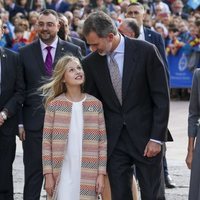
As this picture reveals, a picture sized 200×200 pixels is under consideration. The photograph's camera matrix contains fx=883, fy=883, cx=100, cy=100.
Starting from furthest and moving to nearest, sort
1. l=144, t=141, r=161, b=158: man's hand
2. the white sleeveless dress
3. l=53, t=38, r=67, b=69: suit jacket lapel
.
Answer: l=53, t=38, r=67, b=69: suit jacket lapel
the white sleeveless dress
l=144, t=141, r=161, b=158: man's hand

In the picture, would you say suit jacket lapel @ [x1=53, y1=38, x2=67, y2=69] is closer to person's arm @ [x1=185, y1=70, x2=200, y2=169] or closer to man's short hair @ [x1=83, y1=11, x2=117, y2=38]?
man's short hair @ [x1=83, y1=11, x2=117, y2=38]

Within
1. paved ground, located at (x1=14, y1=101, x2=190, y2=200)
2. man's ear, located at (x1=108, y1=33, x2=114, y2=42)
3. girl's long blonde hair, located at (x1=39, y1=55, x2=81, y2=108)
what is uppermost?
man's ear, located at (x1=108, y1=33, x2=114, y2=42)

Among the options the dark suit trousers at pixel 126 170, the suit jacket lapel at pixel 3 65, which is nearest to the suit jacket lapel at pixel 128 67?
the dark suit trousers at pixel 126 170

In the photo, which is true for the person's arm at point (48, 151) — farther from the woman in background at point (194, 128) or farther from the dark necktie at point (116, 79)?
the woman in background at point (194, 128)

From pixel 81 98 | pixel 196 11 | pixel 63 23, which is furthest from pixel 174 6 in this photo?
pixel 81 98

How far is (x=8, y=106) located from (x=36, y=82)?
39 centimetres

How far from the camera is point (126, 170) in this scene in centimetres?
739

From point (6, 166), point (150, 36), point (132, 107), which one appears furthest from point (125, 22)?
point (132, 107)

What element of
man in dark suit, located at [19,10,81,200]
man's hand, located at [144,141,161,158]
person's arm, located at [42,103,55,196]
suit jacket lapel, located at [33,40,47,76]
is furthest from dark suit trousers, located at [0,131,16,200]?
man's hand, located at [144,141,161,158]

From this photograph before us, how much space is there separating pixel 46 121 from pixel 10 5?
14708 mm

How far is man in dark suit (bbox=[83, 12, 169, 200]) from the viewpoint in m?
7.25

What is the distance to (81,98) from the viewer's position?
7.39m

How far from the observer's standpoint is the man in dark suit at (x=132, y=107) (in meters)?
7.25

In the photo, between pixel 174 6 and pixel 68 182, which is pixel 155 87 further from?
pixel 174 6
